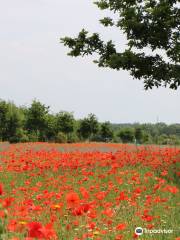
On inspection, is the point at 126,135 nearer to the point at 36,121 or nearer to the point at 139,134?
the point at 139,134

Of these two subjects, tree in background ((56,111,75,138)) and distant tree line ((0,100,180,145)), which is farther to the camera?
tree in background ((56,111,75,138))

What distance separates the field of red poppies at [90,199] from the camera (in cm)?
466

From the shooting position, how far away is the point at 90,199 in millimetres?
9633

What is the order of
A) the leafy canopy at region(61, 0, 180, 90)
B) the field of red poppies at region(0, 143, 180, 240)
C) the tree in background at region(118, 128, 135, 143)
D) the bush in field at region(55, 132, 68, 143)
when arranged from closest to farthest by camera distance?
the field of red poppies at region(0, 143, 180, 240) < the leafy canopy at region(61, 0, 180, 90) < the bush in field at region(55, 132, 68, 143) < the tree in background at region(118, 128, 135, 143)

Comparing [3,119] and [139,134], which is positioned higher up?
[3,119]

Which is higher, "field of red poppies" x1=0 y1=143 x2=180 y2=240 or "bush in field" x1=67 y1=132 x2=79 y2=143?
"bush in field" x1=67 y1=132 x2=79 y2=143

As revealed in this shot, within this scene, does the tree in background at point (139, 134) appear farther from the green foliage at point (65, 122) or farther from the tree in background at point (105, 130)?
the green foliage at point (65, 122)

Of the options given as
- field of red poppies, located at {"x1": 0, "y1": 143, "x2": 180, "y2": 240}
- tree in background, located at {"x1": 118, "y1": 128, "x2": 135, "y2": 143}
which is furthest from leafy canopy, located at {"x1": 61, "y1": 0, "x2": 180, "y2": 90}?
tree in background, located at {"x1": 118, "y1": 128, "x2": 135, "y2": 143}

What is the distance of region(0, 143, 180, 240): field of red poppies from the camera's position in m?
4.66

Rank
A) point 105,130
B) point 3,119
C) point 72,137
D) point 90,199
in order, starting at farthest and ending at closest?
point 105,130 → point 72,137 → point 3,119 → point 90,199

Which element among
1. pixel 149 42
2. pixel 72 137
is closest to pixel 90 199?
pixel 149 42

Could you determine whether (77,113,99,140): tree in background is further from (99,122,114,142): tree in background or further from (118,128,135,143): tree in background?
(118,128,135,143): tree in background

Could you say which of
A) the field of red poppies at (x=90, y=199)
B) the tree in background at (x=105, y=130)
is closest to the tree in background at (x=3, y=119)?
the tree in background at (x=105, y=130)

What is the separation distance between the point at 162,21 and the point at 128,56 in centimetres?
171
